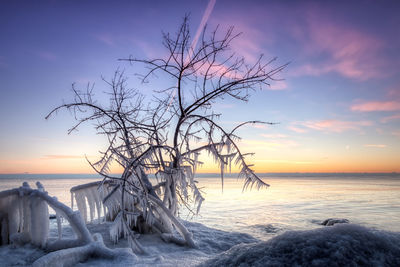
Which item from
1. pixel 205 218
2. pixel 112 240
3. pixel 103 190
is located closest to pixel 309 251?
pixel 112 240

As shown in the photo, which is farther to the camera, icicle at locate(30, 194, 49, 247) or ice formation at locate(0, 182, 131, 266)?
icicle at locate(30, 194, 49, 247)

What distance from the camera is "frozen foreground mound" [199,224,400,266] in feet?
7.95

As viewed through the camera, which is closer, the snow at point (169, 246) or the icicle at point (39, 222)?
the snow at point (169, 246)

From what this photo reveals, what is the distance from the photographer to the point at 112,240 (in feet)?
17.1

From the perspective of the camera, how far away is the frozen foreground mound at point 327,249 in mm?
2424

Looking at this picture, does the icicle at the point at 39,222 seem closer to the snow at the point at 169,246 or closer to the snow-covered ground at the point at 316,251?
the snow at the point at 169,246

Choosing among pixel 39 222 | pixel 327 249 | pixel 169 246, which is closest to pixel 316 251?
pixel 327 249

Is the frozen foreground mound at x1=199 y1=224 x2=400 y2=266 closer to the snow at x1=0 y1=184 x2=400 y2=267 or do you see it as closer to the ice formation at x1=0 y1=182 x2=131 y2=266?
the snow at x1=0 y1=184 x2=400 y2=267

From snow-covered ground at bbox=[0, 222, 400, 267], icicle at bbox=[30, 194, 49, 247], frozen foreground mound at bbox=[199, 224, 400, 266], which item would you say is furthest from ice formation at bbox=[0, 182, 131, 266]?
frozen foreground mound at bbox=[199, 224, 400, 266]

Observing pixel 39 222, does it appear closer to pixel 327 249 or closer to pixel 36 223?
pixel 36 223

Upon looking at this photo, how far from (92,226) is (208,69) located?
14.9 ft

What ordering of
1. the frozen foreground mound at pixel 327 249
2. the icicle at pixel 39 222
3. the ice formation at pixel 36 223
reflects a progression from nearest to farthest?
the frozen foreground mound at pixel 327 249
the ice formation at pixel 36 223
the icicle at pixel 39 222

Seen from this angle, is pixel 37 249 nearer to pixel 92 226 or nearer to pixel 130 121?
pixel 92 226

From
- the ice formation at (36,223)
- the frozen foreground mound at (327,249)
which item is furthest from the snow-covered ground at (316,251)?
the ice formation at (36,223)
